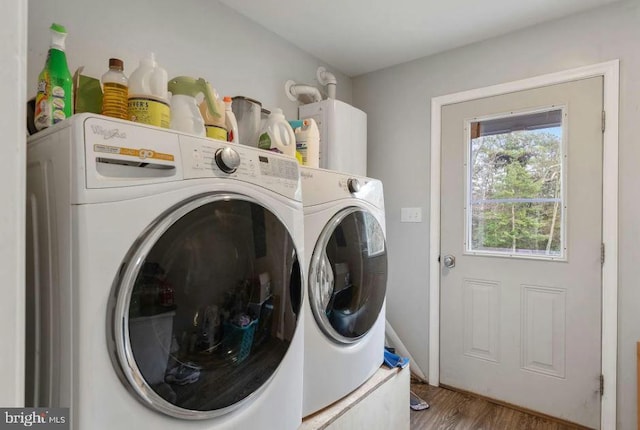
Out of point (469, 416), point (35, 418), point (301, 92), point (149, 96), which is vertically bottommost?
point (469, 416)

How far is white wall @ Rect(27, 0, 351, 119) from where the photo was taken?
1300 mm

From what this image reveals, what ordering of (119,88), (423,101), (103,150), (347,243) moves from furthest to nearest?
(423,101), (347,243), (119,88), (103,150)

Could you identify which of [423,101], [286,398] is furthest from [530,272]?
[286,398]

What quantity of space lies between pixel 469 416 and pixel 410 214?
127 centimetres

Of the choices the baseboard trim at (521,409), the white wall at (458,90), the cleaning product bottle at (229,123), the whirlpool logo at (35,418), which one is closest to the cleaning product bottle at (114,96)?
the cleaning product bottle at (229,123)

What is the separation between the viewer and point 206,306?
825 mm

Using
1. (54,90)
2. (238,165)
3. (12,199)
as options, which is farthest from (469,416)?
(54,90)

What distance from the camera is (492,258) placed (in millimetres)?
2133

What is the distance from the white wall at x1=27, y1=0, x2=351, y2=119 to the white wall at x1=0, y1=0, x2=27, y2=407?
99 cm

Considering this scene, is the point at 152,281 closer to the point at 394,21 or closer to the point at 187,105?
the point at 187,105

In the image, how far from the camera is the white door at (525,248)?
1850 millimetres

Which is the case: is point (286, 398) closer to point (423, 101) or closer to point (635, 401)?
point (635, 401)

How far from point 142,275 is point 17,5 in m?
0.49

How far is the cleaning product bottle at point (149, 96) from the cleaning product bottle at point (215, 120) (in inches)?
7.5
